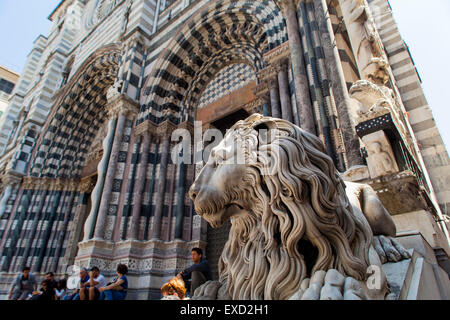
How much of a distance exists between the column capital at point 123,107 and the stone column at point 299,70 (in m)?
4.35

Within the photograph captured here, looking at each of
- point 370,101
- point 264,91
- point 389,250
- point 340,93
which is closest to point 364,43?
point 340,93

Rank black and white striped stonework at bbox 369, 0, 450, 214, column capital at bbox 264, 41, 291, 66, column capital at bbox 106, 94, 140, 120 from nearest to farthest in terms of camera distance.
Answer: column capital at bbox 264, 41, 291, 66, black and white striped stonework at bbox 369, 0, 450, 214, column capital at bbox 106, 94, 140, 120

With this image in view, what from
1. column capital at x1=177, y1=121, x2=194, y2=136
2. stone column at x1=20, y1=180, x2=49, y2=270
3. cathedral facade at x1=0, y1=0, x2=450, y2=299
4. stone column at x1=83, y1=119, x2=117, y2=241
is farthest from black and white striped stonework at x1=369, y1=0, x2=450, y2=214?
stone column at x1=20, y1=180, x2=49, y2=270

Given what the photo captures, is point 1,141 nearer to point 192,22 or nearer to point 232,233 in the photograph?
point 192,22

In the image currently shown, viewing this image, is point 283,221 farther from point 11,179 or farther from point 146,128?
point 11,179

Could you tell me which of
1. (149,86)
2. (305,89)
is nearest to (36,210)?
(149,86)

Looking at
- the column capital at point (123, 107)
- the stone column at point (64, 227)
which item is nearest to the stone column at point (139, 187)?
the column capital at point (123, 107)

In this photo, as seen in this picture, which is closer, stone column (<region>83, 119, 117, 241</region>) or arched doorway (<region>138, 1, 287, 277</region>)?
stone column (<region>83, 119, 117, 241</region>)

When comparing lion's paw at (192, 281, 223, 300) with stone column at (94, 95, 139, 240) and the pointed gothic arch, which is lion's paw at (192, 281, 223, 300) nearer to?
stone column at (94, 95, 139, 240)

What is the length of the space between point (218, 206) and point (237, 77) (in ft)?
20.7

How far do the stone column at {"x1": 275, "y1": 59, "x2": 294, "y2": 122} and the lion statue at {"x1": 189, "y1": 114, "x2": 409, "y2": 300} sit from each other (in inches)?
129

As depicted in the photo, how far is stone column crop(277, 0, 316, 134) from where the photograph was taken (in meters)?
3.70

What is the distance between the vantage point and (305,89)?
393 cm

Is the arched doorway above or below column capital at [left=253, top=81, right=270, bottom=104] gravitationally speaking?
above
